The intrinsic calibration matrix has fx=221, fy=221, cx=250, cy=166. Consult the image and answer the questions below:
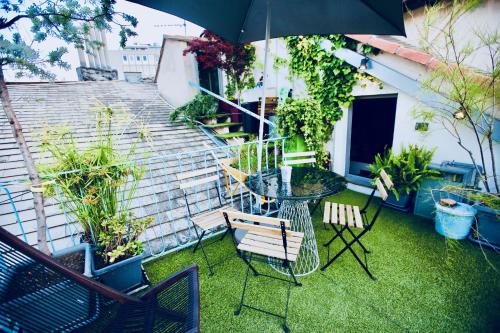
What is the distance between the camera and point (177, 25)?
14594mm

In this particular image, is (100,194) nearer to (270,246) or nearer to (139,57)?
(270,246)

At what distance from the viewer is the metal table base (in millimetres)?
2582

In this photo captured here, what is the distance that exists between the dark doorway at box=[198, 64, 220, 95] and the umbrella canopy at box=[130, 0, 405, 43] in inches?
204

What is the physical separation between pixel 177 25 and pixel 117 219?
→ 1613 cm

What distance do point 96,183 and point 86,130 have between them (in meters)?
4.45

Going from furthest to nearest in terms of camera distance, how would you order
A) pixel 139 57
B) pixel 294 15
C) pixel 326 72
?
pixel 139 57 → pixel 326 72 → pixel 294 15

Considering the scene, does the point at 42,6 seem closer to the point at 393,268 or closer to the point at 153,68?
the point at 393,268

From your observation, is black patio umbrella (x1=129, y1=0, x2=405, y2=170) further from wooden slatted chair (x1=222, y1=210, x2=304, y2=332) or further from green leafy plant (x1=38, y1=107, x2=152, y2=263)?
wooden slatted chair (x1=222, y1=210, x2=304, y2=332)

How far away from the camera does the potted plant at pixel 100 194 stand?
6.81 ft

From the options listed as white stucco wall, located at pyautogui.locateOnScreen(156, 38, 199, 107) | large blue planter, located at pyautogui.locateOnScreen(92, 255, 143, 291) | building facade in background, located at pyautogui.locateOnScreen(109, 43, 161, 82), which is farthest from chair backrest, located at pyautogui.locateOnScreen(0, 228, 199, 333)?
building facade in background, located at pyautogui.locateOnScreen(109, 43, 161, 82)

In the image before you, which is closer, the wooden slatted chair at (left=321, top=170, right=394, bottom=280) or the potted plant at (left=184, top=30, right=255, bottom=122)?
the wooden slatted chair at (left=321, top=170, right=394, bottom=280)

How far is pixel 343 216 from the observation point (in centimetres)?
263

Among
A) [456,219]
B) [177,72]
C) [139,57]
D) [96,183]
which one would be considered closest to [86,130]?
[177,72]

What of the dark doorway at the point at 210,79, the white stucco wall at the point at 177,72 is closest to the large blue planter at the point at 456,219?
the white stucco wall at the point at 177,72
